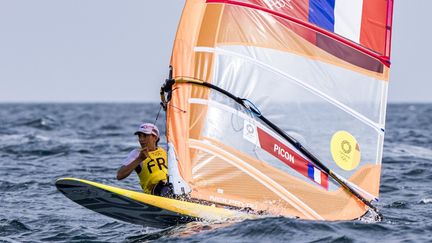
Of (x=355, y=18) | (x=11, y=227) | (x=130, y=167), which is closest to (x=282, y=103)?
(x=355, y=18)

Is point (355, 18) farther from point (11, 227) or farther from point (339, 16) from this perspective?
point (11, 227)

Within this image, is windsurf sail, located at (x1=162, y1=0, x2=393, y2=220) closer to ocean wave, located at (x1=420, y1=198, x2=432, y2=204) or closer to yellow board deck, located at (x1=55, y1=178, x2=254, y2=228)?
yellow board deck, located at (x1=55, y1=178, x2=254, y2=228)

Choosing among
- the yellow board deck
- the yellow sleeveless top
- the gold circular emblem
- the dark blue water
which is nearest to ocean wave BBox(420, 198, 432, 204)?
the dark blue water

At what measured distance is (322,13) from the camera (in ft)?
28.6

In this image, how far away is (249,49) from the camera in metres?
8.55

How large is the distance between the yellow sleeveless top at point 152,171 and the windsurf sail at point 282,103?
1.07 ft

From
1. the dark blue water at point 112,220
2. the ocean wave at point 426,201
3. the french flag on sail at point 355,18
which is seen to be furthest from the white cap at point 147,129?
the ocean wave at point 426,201

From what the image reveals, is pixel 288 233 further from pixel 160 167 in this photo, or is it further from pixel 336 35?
pixel 336 35

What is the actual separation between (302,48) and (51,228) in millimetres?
3460

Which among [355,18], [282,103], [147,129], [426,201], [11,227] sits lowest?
[11,227]

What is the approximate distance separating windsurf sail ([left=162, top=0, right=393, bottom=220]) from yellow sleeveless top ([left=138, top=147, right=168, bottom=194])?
12.8 inches

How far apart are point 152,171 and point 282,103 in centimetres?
155

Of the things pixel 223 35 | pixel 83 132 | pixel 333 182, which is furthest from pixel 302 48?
pixel 83 132

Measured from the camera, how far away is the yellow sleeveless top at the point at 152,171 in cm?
846
